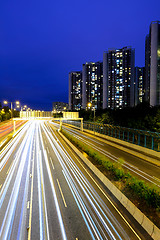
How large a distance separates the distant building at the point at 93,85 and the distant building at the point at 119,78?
26432mm

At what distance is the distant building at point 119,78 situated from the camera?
13838 centimetres

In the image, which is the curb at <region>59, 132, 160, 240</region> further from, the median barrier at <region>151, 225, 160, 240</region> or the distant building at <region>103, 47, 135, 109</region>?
the distant building at <region>103, 47, 135, 109</region>

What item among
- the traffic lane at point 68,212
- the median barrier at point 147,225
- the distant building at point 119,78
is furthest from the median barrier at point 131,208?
the distant building at point 119,78

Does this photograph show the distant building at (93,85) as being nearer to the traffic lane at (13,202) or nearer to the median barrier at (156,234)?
the traffic lane at (13,202)

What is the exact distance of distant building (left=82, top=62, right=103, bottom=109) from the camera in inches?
6693

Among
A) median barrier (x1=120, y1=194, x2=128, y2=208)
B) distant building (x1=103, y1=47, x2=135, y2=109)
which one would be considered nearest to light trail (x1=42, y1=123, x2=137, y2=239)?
median barrier (x1=120, y1=194, x2=128, y2=208)

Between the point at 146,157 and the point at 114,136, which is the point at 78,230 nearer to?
the point at 146,157

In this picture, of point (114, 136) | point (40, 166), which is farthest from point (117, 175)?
point (114, 136)

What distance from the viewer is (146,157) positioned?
2275 centimetres

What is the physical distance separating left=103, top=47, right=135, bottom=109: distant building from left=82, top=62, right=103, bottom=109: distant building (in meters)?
26.4

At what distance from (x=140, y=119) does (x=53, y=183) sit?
27.1m

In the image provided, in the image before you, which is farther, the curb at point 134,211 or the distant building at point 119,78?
the distant building at point 119,78

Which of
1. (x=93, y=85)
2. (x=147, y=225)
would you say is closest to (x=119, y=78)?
(x=93, y=85)

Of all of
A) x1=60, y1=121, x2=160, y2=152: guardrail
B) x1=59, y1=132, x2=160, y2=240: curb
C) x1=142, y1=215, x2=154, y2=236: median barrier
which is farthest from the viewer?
x1=60, y1=121, x2=160, y2=152: guardrail
